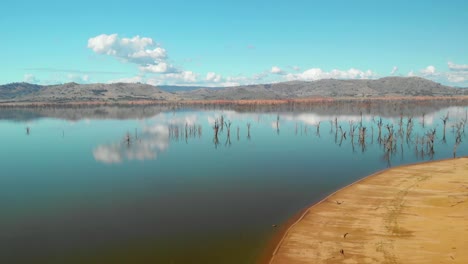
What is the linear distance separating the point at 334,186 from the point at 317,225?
28.9 feet

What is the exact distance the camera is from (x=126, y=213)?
19.6 m

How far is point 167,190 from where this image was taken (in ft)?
79.7

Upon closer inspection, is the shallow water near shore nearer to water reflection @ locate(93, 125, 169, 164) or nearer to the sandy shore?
water reflection @ locate(93, 125, 169, 164)

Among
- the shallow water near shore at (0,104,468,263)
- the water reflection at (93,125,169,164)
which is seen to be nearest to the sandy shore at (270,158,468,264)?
the shallow water near shore at (0,104,468,263)

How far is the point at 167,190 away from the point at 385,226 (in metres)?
13.8

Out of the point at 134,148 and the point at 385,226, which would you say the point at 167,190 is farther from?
the point at 134,148

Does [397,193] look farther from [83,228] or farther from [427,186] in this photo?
[83,228]

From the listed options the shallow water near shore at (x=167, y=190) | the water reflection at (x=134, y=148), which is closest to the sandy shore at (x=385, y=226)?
the shallow water near shore at (x=167, y=190)

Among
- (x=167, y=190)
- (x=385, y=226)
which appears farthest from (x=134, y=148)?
(x=385, y=226)

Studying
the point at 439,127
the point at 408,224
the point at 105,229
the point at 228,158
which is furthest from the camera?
the point at 439,127

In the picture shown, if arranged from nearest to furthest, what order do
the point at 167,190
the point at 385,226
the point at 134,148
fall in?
1. the point at 385,226
2. the point at 167,190
3. the point at 134,148

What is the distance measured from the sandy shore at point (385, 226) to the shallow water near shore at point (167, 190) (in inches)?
66.5

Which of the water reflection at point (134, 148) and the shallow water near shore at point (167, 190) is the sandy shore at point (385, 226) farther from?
the water reflection at point (134, 148)

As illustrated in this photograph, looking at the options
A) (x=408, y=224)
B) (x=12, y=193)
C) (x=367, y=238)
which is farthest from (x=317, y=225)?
(x=12, y=193)
